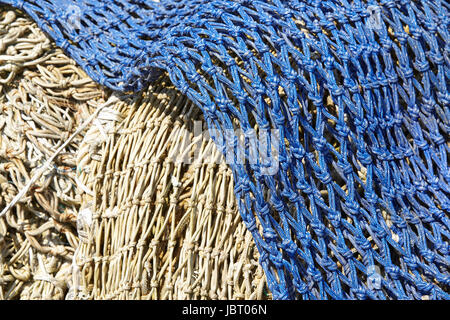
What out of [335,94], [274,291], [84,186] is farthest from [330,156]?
[84,186]

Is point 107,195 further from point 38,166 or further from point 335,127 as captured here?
point 335,127

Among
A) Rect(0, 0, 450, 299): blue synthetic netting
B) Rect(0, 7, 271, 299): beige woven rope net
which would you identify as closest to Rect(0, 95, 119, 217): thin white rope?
Rect(0, 7, 271, 299): beige woven rope net

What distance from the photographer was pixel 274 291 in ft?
3.25

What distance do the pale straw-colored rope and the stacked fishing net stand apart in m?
0.06

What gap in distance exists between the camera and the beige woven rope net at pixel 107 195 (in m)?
1.09

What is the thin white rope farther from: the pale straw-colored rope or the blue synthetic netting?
the blue synthetic netting

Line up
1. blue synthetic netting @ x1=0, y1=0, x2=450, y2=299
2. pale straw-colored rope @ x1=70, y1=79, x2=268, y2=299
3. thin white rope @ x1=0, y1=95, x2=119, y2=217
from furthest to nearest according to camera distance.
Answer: thin white rope @ x1=0, y1=95, x2=119, y2=217, pale straw-colored rope @ x1=70, y1=79, x2=268, y2=299, blue synthetic netting @ x1=0, y1=0, x2=450, y2=299

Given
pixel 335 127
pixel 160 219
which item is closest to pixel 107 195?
pixel 160 219

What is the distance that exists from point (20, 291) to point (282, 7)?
803 millimetres

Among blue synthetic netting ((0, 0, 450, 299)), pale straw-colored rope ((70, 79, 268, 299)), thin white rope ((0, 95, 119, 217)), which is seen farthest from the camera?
thin white rope ((0, 95, 119, 217))

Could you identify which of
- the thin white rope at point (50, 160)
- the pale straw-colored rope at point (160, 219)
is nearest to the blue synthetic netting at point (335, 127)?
the pale straw-colored rope at point (160, 219)

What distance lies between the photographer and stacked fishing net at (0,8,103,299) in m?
1.21

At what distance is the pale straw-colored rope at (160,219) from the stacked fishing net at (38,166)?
0.06m

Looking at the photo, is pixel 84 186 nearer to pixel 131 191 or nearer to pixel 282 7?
pixel 131 191
